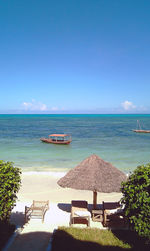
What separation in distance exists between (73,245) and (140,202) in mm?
2541

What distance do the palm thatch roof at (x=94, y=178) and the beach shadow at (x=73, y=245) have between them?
1843mm

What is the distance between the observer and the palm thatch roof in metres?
7.23

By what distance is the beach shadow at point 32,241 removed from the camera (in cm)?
566

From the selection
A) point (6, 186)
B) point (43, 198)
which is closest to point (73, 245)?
point (6, 186)

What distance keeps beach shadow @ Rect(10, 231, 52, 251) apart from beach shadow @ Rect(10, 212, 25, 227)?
0.94 meters

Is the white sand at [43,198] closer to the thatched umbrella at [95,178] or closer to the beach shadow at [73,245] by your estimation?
the beach shadow at [73,245]

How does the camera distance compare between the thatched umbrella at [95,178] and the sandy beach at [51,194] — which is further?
the sandy beach at [51,194]

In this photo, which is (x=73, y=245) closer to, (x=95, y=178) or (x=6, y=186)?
(x=95, y=178)

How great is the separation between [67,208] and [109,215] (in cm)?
247

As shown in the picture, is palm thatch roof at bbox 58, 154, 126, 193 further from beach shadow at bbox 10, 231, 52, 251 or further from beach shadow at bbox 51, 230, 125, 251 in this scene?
beach shadow at bbox 10, 231, 52, 251

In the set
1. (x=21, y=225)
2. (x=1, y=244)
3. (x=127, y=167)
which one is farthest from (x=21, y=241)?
(x=127, y=167)

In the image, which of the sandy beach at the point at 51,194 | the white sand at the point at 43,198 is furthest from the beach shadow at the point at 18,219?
the sandy beach at the point at 51,194

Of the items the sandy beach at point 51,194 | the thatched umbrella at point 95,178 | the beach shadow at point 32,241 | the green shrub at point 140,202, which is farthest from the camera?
the sandy beach at point 51,194

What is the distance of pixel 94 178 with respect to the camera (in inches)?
290
